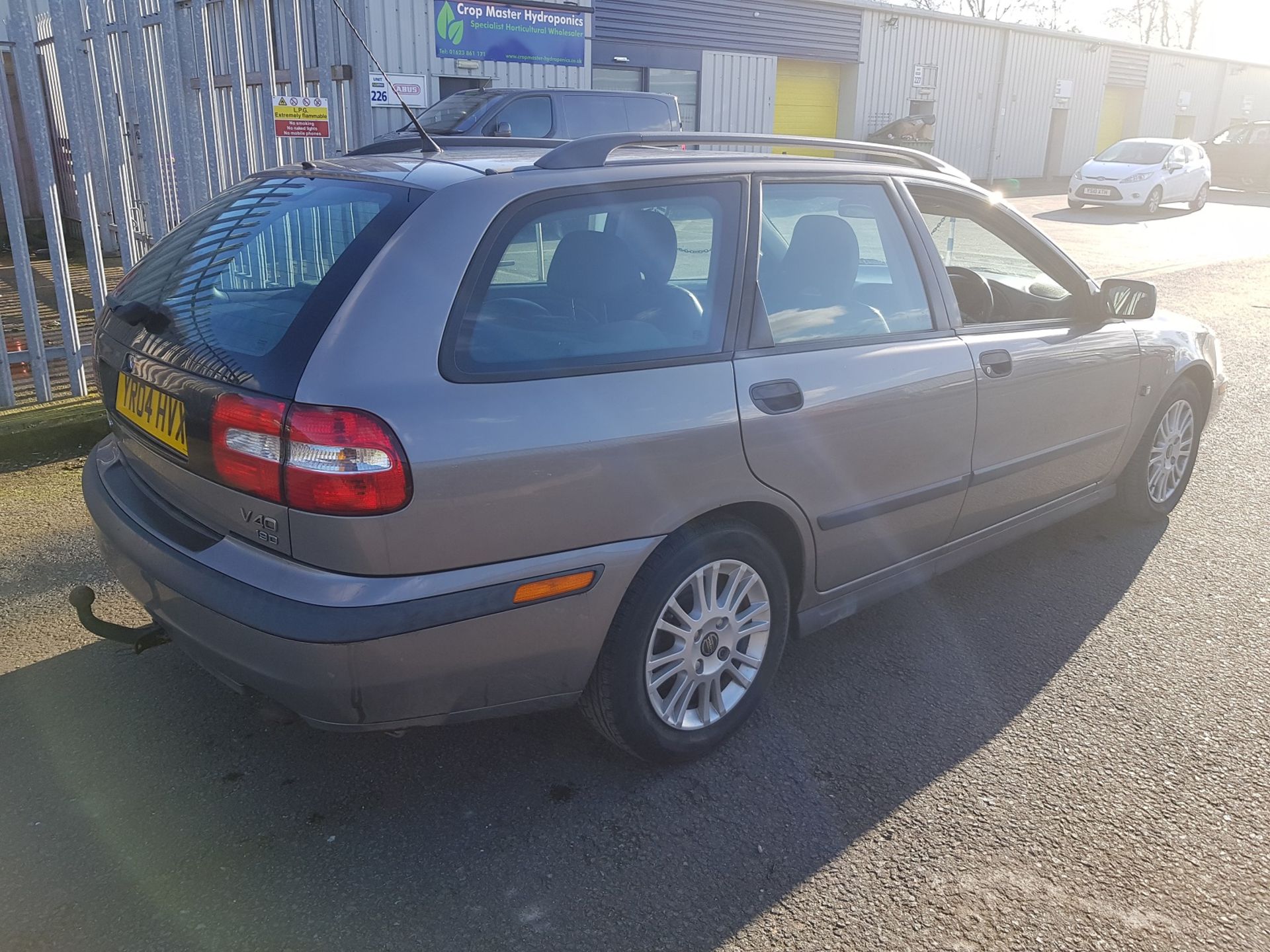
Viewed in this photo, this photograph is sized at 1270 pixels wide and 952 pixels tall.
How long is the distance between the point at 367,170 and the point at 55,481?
301 cm

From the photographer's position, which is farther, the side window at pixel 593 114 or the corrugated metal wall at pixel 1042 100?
the corrugated metal wall at pixel 1042 100

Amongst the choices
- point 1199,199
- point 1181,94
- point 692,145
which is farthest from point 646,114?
point 1181,94

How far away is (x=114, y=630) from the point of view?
288cm

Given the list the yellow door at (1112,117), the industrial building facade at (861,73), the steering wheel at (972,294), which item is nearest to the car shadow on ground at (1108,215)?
the industrial building facade at (861,73)

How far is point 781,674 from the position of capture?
3.45 meters

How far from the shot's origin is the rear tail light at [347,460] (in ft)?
7.25

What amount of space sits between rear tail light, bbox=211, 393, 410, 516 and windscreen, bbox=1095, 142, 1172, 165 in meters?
23.1

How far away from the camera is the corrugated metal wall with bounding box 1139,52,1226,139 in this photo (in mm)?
36062

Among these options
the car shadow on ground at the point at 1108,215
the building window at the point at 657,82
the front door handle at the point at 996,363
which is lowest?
the car shadow on ground at the point at 1108,215

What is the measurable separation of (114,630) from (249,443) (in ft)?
3.16

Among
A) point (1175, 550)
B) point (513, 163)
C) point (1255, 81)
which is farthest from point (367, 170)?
point (1255, 81)

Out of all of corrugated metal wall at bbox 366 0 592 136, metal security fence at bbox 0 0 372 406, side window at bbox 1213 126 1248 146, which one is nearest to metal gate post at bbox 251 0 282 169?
metal security fence at bbox 0 0 372 406

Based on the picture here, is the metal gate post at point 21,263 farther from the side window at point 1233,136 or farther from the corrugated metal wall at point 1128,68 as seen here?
the corrugated metal wall at point 1128,68

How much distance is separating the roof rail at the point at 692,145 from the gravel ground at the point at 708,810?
162 cm
